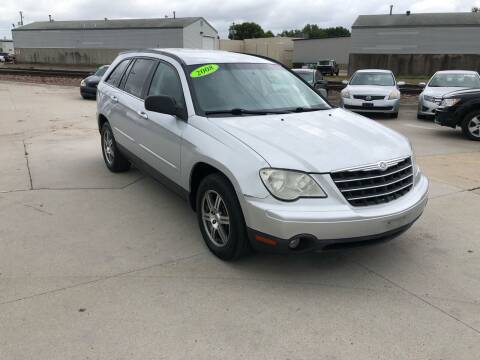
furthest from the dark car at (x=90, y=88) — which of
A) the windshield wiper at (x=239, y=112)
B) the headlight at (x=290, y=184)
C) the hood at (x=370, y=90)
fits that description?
the headlight at (x=290, y=184)

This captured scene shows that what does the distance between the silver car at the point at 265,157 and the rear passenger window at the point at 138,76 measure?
0.09 ft

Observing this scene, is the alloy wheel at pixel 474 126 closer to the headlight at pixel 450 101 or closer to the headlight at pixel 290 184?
the headlight at pixel 450 101

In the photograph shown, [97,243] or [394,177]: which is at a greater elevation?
[394,177]

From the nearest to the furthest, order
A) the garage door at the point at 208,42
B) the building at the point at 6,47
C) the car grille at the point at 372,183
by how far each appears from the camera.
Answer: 1. the car grille at the point at 372,183
2. the garage door at the point at 208,42
3. the building at the point at 6,47

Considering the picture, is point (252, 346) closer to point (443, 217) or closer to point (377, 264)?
point (377, 264)

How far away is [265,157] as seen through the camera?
3342 mm

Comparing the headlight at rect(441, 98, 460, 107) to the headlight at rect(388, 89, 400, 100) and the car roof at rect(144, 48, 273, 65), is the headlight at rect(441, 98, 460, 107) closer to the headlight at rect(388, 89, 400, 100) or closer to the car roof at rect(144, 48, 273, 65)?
the headlight at rect(388, 89, 400, 100)

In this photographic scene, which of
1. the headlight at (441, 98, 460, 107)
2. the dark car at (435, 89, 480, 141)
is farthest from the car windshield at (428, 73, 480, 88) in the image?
the headlight at (441, 98, 460, 107)

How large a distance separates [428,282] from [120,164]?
4.46 m

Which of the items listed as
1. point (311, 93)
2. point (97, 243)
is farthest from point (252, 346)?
point (311, 93)

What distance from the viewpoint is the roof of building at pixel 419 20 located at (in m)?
41.7

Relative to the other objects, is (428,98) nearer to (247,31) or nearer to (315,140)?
(315,140)

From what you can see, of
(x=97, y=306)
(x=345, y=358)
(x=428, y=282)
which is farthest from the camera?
(x=428, y=282)

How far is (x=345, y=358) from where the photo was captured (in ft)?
8.87
